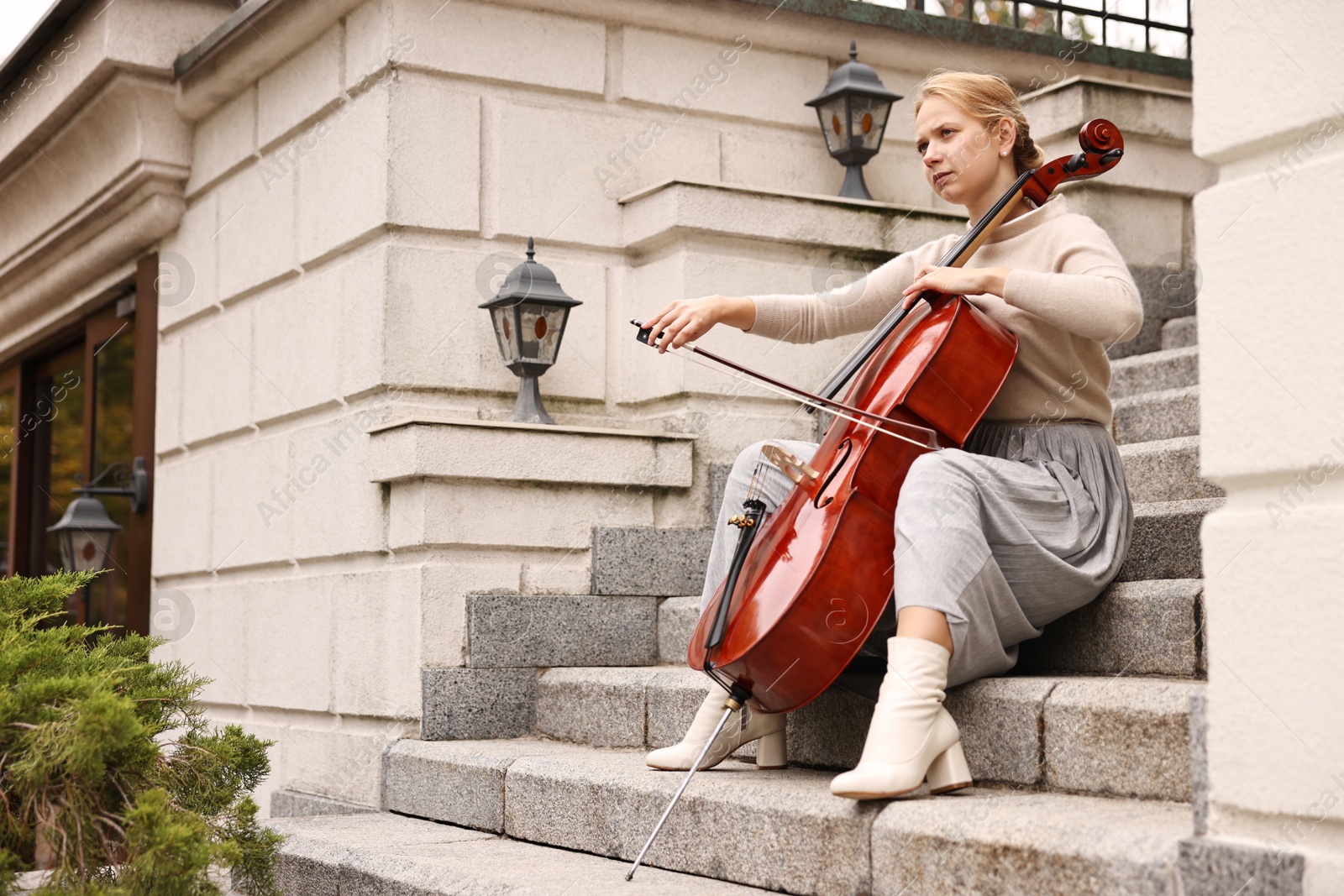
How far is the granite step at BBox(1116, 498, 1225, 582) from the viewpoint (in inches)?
Answer: 135

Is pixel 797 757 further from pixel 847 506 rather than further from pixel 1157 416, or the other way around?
pixel 1157 416

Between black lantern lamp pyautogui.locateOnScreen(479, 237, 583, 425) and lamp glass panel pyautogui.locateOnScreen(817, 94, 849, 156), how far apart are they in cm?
130

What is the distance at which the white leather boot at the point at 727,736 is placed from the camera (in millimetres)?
3422

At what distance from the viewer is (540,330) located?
4812 millimetres

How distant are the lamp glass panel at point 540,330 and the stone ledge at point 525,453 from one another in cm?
24

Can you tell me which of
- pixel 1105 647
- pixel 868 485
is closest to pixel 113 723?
pixel 868 485

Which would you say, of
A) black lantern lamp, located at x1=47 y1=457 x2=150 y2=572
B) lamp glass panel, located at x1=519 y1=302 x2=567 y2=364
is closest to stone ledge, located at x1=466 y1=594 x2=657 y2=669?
lamp glass panel, located at x1=519 y1=302 x2=567 y2=364

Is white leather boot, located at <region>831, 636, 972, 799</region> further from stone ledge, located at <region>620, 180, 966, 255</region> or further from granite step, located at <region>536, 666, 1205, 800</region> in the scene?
stone ledge, located at <region>620, 180, 966, 255</region>

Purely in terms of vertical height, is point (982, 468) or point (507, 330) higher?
point (507, 330)

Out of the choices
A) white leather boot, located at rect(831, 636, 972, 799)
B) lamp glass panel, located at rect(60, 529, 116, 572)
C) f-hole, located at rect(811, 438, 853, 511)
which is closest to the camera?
white leather boot, located at rect(831, 636, 972, 799)

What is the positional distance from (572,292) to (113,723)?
9.05ft

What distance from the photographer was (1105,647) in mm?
3252

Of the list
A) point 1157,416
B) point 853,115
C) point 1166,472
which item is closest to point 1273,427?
point 1166,472

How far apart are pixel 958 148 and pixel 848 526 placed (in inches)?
41.7
